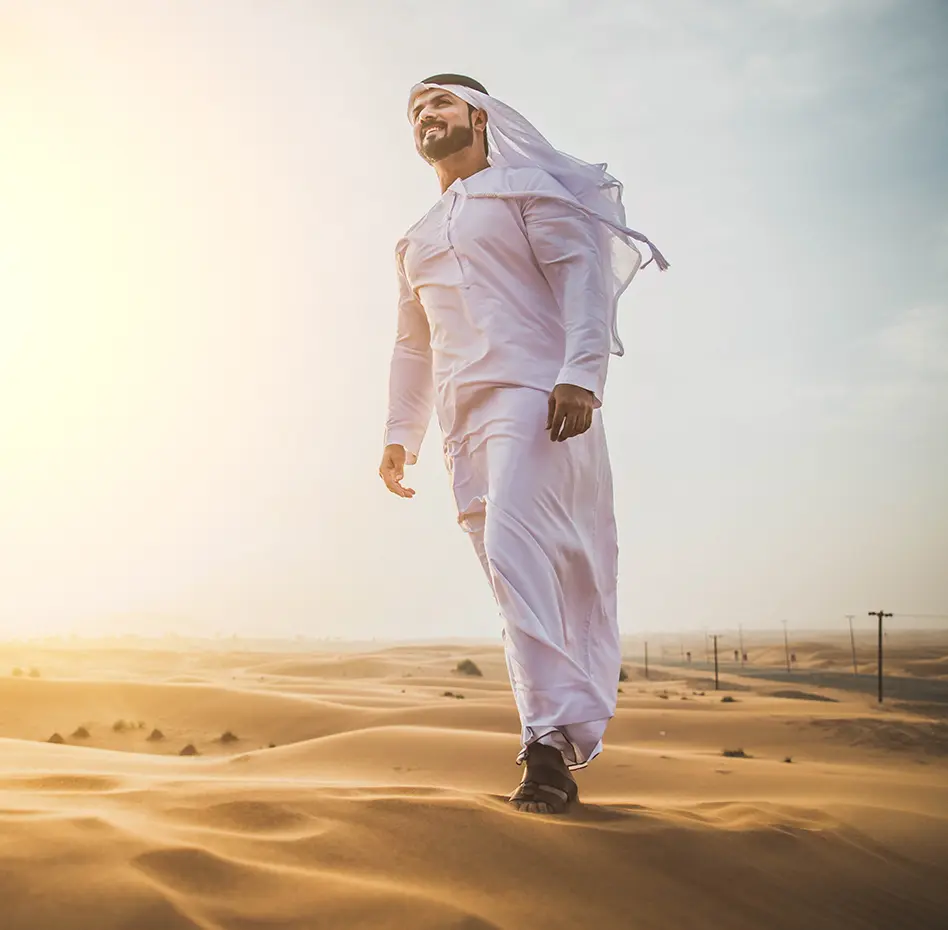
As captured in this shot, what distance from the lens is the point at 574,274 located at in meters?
3.22

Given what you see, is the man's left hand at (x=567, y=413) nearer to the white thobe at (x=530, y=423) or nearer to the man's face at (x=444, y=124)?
the white thobe at (x=530, y=423)

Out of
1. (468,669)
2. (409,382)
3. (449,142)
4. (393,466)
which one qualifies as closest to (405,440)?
(393,466)

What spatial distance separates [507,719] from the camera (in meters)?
7.70

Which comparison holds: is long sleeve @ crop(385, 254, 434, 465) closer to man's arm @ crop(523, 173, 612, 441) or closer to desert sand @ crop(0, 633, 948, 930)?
man's arm @ crop(523, 173, 612, 441)

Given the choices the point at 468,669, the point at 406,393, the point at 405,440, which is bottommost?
the point at 468,669

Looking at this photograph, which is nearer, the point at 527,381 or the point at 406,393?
the point at 527,381

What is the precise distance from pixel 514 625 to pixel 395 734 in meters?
3.08

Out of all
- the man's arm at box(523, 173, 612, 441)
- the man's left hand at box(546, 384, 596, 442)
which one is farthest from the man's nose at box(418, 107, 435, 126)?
the man's left hand at box(546, 384, 596, 442)

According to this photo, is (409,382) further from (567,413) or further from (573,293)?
(567,413)

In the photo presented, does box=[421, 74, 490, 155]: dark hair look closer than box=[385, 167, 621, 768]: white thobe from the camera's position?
No

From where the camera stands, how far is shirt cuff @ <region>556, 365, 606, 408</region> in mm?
2960

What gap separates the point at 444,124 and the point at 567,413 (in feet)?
4.54

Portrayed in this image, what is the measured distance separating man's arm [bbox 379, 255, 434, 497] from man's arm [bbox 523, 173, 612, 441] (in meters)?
0.68

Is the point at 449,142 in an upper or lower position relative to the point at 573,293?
upper
